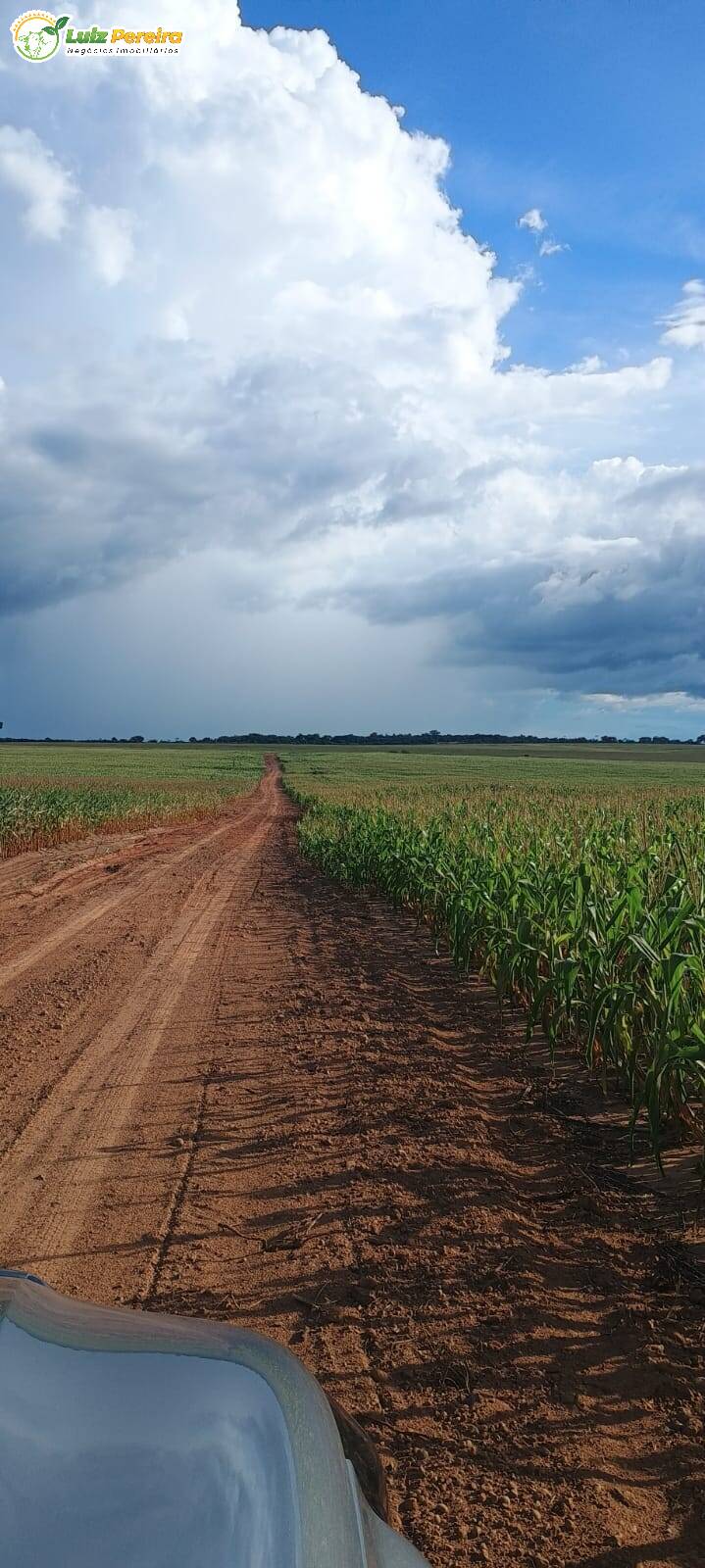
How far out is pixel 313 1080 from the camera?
589 centimetres

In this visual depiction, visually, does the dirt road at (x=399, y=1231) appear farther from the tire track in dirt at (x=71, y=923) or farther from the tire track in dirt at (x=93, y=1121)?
the tire track in dirt at (x=71, y=923)

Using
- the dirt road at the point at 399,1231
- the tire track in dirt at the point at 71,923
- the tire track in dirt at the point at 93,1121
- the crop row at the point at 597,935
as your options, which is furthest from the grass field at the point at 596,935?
the tire track in dirt at the point at 71,923

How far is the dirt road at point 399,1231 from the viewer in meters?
2.63

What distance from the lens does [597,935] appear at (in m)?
6.40

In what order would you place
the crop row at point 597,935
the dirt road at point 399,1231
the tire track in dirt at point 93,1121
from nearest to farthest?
the dirt road at point 399,1231, the tire track in dirt at point 93,1121, the crop row at point 597,935

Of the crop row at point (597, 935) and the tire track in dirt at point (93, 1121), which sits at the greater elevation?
the crop row at point (597, 935)

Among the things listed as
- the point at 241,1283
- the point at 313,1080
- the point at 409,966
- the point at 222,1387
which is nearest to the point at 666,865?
the point at 409,966

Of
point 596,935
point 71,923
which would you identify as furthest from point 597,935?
point 71,923

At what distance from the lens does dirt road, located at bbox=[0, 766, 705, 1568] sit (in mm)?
2627

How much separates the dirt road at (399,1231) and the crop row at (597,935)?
515mm

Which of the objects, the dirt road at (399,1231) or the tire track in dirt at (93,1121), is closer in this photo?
the dirt road at (399,1231)

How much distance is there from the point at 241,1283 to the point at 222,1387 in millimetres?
2462

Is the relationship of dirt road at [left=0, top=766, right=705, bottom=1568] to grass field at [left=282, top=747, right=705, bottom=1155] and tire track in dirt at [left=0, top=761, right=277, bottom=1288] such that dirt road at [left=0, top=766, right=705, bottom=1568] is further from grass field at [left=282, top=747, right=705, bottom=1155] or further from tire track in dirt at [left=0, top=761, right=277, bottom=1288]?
grass field at [left=282, top=747, right=705, bottom=1155]

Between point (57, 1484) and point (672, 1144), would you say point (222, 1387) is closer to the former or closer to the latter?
point (57, 1484)
